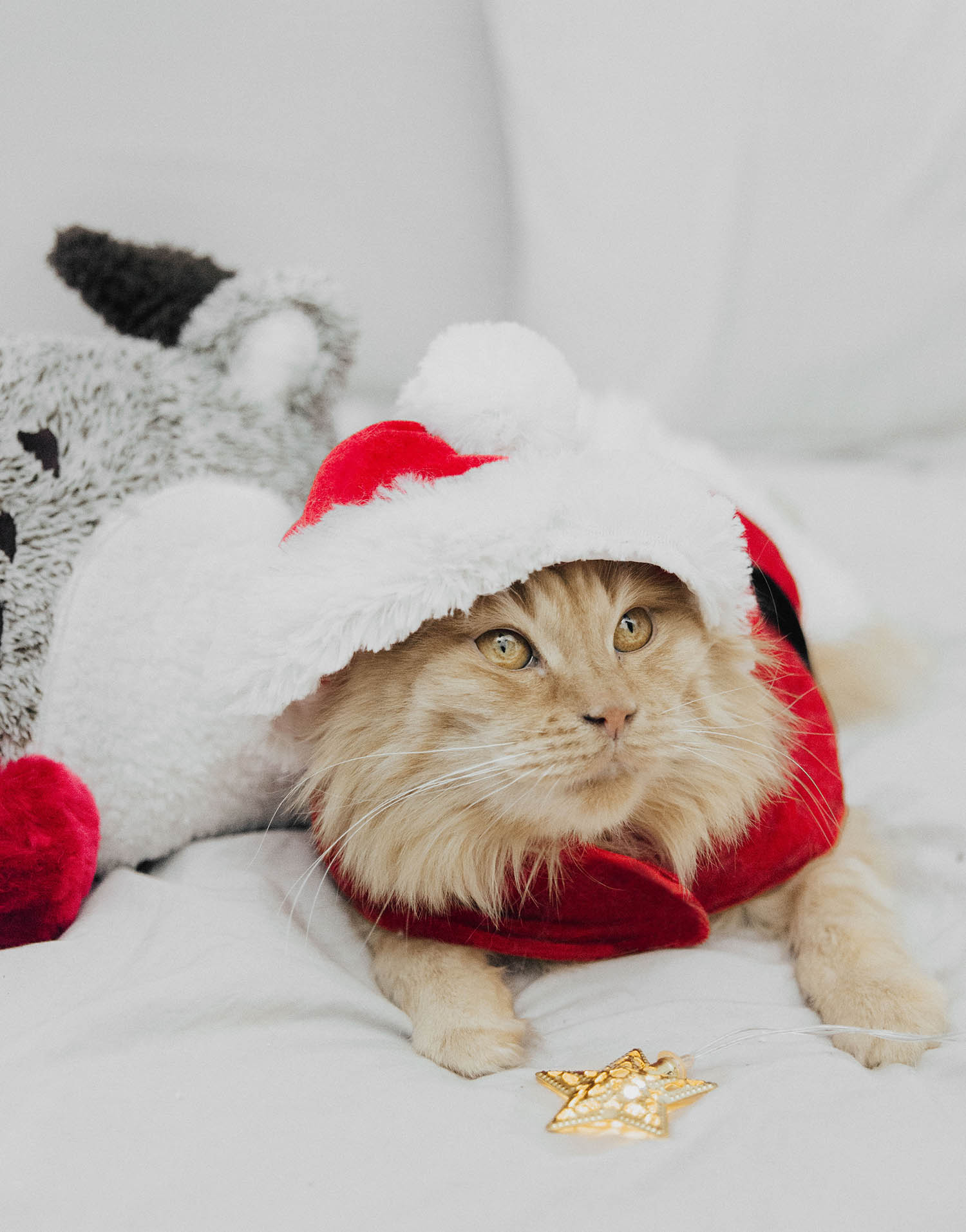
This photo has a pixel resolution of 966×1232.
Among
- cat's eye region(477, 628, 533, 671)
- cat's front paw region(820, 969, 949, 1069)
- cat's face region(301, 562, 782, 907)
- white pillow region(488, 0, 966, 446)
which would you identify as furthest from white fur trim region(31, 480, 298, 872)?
white pillow region(488, 0, 966, 446)

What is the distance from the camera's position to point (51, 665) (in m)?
1.08

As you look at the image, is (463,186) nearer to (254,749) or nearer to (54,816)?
(254,749)

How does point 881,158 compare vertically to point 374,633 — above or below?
above

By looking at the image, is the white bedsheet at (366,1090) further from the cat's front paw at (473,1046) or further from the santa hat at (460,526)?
the santa hat at (460,526)

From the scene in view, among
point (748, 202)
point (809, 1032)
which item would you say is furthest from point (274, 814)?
point (748, 202)

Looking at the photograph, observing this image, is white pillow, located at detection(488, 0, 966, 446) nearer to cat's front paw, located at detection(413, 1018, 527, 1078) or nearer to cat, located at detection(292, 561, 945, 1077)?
cat, located at detection(292, 561, 945, 1077)

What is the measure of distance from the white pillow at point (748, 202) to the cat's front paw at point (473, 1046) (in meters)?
1.51

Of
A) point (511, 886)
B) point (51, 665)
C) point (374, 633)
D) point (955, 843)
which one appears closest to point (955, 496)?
point (955, 843)

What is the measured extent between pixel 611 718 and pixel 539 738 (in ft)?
0.23

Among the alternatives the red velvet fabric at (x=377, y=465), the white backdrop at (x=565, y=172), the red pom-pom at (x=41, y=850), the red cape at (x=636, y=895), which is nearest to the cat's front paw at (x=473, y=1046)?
the red cape at (x=636, y=895)

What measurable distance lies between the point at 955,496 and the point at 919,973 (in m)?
1.40

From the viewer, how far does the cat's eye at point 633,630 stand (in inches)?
39.1

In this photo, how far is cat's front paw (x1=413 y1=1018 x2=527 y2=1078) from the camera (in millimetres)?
882

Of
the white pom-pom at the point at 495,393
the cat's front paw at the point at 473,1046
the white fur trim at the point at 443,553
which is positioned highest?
the white pom-pom at the point at 495,393
